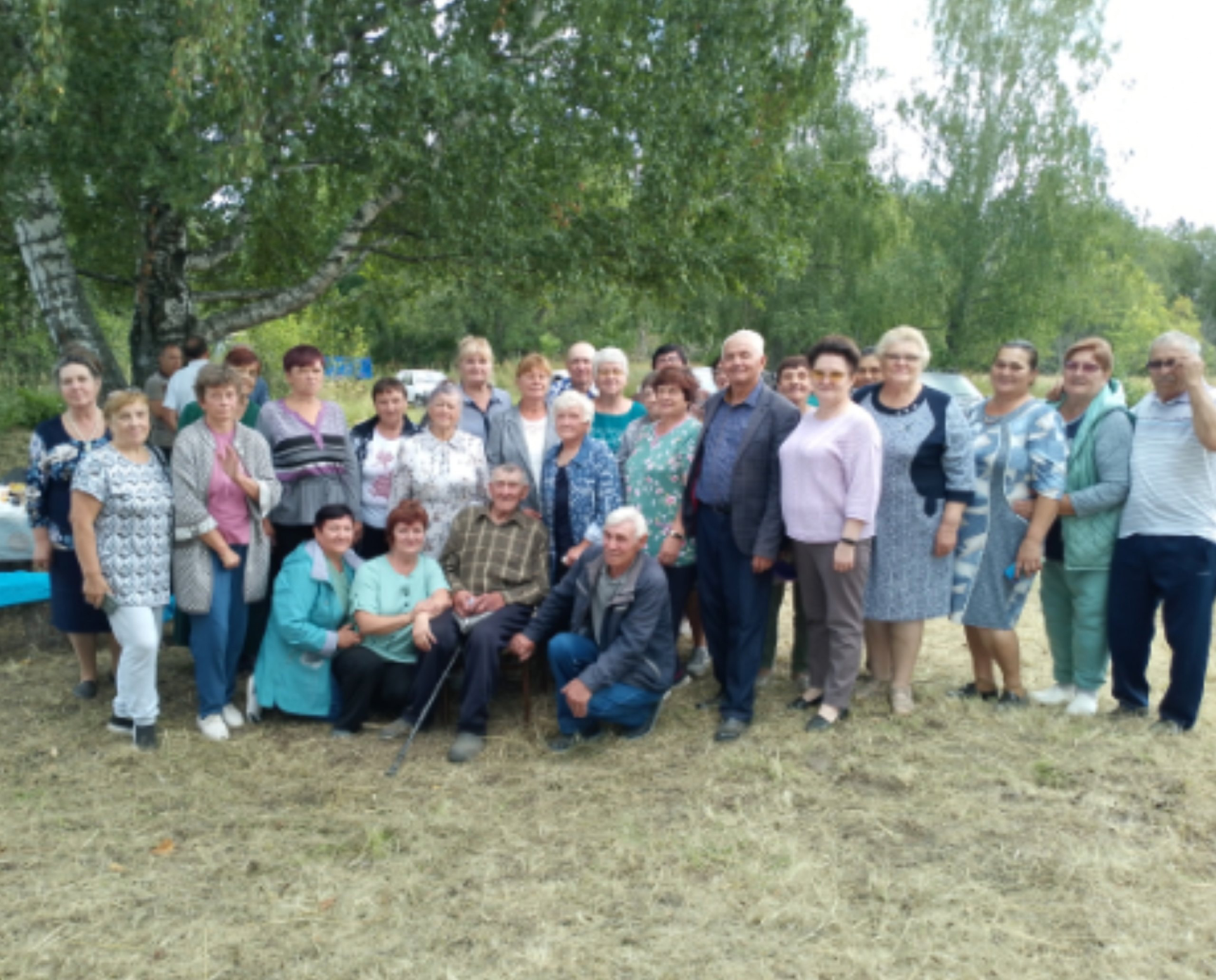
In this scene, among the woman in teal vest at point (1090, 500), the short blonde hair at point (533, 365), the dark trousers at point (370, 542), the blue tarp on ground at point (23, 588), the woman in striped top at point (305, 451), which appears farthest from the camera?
the blue tarp on ground at point (23, 588)

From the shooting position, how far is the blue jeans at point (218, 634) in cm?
473

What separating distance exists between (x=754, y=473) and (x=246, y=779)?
2611 mm

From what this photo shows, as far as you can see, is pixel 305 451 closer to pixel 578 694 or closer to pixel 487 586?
pixel 487 586

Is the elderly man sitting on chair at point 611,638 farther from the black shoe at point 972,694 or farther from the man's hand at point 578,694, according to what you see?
the black shoe at point 972,694

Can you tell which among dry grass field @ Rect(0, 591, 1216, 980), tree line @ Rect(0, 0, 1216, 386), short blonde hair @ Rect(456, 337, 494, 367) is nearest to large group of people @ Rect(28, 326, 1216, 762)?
dry grass field @ Rect(0, 591, 1216, 980)

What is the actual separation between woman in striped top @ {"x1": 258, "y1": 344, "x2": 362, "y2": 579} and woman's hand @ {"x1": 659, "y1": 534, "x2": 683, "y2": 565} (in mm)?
1557

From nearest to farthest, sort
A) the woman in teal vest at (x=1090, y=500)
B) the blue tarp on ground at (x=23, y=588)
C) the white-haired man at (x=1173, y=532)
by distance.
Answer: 1. the white-haired man at (x=1173, y=532)
2. the woman in teal vest at (x=1090, y=500)
3. the blue tarp on ground at (x=23, y=588)

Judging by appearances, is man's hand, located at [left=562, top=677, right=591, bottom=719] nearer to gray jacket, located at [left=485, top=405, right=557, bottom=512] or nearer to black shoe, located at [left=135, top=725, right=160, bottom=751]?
gray jacket, located at [left=485, top=405, right=557, bottom=512]

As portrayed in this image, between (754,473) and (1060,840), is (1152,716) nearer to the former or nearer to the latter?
(1060,840)

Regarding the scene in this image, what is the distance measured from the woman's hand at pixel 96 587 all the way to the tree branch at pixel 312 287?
544 cm

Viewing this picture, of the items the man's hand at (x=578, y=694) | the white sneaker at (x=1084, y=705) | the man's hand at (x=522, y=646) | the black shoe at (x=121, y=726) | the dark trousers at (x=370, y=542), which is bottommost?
the black shoe at (x=121, y=726)

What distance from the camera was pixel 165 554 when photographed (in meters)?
4.57

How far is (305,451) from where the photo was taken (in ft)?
16.5

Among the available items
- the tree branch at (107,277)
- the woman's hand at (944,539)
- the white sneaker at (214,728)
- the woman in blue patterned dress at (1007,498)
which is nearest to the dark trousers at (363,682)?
the white sneaker at (214,728)
